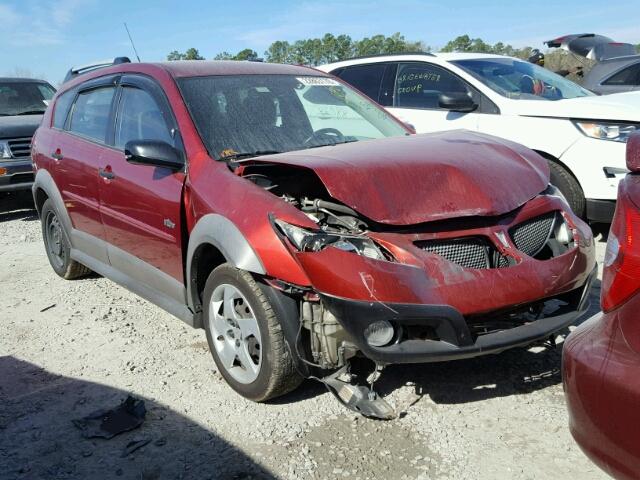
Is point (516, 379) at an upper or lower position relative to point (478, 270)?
lower

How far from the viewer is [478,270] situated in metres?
2.79

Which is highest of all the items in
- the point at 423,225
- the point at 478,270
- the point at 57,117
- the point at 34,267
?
the point at 57,117

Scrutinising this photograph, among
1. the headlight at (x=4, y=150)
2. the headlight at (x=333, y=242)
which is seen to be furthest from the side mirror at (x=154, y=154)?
the headlight at (x=4, y=150)

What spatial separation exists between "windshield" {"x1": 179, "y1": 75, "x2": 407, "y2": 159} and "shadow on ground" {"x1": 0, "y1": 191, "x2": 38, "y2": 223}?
576 cm

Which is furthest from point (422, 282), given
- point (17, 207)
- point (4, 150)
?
point (17, 207)

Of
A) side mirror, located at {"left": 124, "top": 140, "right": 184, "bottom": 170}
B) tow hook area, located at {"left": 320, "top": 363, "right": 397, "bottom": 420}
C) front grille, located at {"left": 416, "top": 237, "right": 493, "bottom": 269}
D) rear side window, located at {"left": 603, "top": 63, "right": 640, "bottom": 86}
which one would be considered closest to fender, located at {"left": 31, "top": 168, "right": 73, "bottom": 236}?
side mirror, located at {"left": 124, "top": 140, "right": 184, "bottom": 170}

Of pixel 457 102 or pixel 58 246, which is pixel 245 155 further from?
pixel 457 102

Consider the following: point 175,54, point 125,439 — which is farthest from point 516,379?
point 175,54

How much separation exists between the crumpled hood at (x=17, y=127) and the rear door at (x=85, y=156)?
4167 millimetres

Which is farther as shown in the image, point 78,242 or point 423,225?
point 78,242

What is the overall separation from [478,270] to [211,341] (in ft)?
5.05

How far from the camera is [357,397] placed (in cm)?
299

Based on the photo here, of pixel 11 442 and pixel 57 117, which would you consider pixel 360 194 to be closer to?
pixel 11 442

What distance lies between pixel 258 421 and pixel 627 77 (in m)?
8.98
